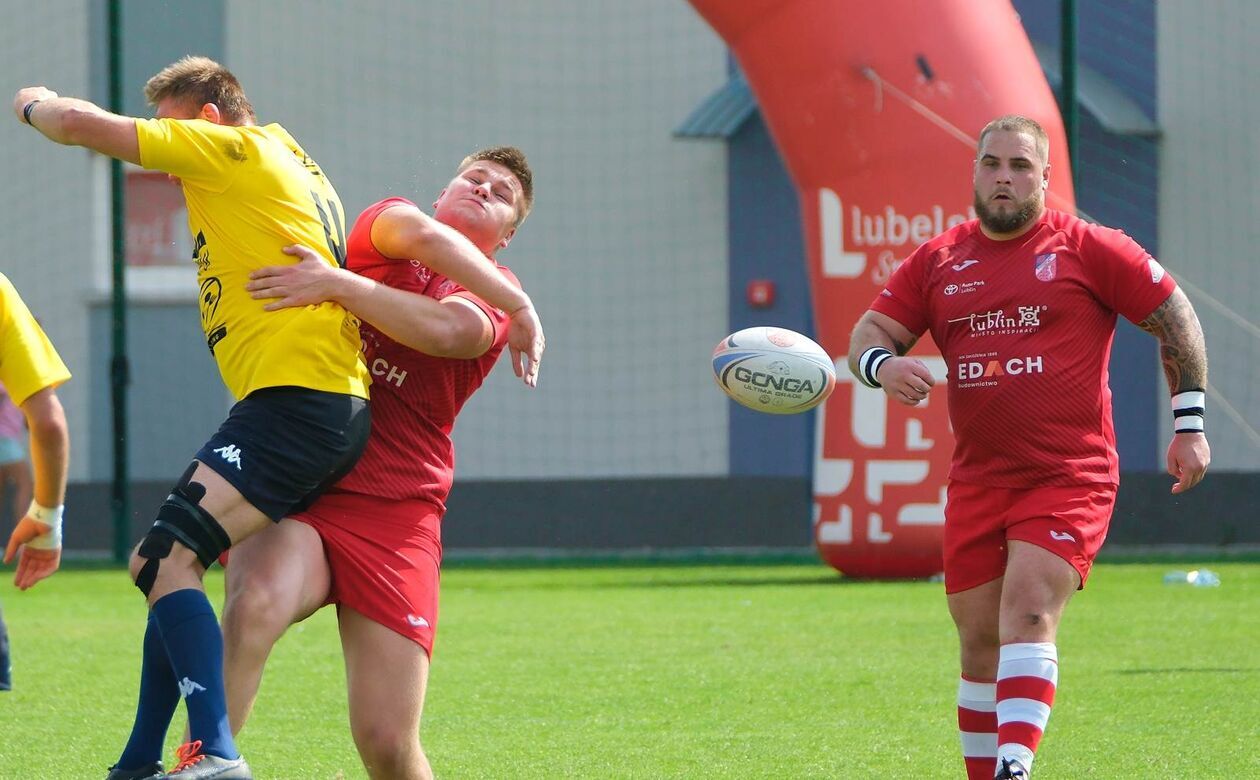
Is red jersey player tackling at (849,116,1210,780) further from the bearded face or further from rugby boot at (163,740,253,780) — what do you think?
rugby boot at (163,740,253,780)

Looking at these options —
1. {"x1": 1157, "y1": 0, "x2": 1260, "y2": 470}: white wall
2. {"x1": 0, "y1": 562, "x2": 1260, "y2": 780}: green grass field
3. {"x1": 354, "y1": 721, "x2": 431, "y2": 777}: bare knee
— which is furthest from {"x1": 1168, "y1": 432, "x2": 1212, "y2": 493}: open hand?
{"x1": 1157, "y1": 0, "x2": 1260, "y2": 470}: white wall

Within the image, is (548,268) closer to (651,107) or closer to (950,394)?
(651,107)

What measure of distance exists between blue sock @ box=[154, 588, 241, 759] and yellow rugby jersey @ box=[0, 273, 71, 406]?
4.69 ft

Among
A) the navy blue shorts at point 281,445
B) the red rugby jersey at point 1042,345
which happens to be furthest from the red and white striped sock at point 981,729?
the navy blue shorts at point 281,445

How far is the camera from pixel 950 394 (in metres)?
5.17

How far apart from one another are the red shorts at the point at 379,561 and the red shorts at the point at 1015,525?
1475 mm

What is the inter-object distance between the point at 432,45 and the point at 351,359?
41.3 ft

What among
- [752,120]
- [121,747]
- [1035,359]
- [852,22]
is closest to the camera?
[1035,359]

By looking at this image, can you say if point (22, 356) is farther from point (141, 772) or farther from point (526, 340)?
point (526, 340)

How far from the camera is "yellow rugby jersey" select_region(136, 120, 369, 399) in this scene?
4.23 meters

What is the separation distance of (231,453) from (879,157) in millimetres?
7931

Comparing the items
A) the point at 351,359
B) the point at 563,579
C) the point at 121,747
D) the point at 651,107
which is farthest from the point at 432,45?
the point at 351,359

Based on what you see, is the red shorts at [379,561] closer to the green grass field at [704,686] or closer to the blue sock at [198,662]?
the blue sock at [198,662]

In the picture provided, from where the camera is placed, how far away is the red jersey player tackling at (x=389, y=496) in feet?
13.9
